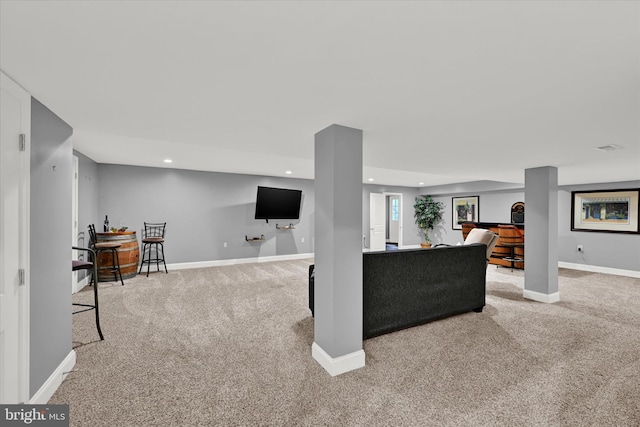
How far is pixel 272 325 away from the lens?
3215mm

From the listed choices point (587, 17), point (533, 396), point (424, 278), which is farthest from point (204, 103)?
point (533, 396)

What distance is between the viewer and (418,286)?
3.21m

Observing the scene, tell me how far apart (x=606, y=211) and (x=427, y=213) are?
415 centimetres

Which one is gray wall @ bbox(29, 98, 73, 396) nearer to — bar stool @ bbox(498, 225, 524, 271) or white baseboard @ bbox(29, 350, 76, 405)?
white baseboard @ bbox(29, 350, 76, 405)

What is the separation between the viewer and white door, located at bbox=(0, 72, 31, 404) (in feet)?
5.02

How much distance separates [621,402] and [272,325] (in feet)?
9.46

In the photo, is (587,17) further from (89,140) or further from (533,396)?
(89,140)

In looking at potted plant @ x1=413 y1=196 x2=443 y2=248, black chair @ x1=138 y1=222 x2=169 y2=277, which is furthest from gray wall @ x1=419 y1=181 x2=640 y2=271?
black chair @ x1=138 y1=222 x2=169 y2=277

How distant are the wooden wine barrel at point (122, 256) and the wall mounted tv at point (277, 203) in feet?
8.38

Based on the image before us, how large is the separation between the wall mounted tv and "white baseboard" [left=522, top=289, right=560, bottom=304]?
4953mm

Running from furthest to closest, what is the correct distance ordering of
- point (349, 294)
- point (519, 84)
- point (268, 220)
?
point (268, 220)
point (349, 294)
point (519, 84)

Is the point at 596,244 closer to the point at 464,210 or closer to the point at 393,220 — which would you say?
the point at 464,210

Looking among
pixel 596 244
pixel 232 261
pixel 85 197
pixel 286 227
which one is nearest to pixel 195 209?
pixel 232 261

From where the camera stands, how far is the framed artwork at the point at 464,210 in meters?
8.48
